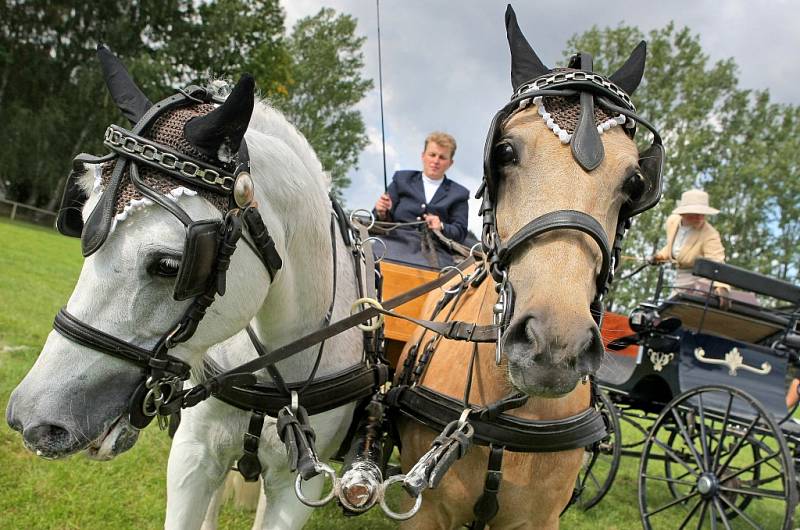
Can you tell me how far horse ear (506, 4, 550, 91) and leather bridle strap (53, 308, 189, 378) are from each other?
4.69 ft

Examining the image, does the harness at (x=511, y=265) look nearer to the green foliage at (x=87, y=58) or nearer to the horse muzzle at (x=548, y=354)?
the horse muzzle at (x=548, y=354)

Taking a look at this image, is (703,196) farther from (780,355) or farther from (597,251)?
(597,251)

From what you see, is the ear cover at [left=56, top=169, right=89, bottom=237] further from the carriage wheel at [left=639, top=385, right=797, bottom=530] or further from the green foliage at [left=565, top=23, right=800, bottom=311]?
the green foliage at [left=565, top=23, right=800, bottom=311]

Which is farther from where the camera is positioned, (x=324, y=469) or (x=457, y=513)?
(x=457, y=513)

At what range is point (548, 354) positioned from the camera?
1.42m

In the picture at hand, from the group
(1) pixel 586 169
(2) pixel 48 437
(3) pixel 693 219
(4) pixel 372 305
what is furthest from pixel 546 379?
(3) pixel 693 219

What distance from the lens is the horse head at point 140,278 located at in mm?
1469

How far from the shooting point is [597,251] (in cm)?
160

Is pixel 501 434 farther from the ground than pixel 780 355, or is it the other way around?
pixel 780 355

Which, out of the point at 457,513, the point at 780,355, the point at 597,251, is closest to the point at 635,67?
the point at 597,251

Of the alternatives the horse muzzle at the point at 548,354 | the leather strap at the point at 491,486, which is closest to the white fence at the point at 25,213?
the leather strap at the point at 491,486

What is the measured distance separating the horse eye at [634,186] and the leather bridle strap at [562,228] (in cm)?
22

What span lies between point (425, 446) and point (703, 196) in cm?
472

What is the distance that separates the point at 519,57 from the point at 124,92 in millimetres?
1295
